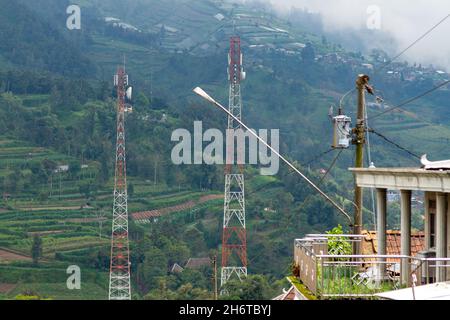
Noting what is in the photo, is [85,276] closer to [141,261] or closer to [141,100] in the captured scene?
[141,261]

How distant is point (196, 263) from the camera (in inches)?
4877

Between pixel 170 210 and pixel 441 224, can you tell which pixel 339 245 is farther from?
pixel 170 210

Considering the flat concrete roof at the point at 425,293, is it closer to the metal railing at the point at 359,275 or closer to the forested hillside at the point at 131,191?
the metal railing at the point at 359,275

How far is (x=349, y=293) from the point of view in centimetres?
1472

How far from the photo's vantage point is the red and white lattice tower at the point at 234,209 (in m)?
94.4

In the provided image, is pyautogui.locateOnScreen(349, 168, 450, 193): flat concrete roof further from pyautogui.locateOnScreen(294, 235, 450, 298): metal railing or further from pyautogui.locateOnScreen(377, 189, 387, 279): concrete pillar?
pyautogui.locateOnScreen(294, 235, 450, 298): metal railing

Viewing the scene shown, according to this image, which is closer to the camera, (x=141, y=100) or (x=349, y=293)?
(x=349, y=293)

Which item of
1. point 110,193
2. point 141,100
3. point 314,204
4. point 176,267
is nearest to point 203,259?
point 176,267

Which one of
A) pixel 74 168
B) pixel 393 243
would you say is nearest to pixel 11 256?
pixel 74 168

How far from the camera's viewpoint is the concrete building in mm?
16359

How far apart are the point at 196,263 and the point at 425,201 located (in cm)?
10541

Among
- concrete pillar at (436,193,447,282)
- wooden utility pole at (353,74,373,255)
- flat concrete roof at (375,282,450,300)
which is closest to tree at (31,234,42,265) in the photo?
wooden utility pole at (353,74,373,255)

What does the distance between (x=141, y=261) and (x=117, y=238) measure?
5143mm
